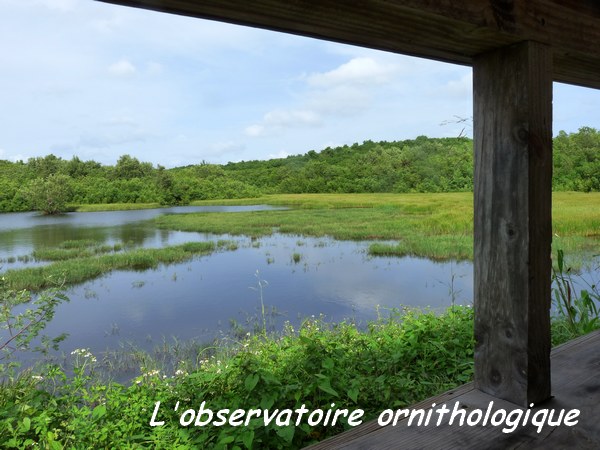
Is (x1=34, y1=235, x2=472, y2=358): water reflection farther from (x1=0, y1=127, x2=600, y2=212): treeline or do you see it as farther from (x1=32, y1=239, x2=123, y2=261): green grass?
(x1=0, y1=127, x2=600, y2=212): treeline

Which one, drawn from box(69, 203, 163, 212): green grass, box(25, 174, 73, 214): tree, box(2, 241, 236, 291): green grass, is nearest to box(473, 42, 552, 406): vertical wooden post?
box(2, 241, 236, 291): green grass

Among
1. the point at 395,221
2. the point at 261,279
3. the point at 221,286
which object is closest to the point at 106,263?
the point at 221,286

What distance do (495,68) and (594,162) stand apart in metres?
14.1

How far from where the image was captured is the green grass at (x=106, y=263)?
5.61 metres

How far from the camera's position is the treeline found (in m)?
7.53

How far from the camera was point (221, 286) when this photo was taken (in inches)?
286

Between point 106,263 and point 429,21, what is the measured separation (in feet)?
26.2

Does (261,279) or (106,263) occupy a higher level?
(106,263)

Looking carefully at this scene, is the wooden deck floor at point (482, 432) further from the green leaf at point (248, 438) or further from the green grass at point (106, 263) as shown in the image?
the green grass at point (106, 263)

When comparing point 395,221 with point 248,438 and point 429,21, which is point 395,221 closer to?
point 248,438

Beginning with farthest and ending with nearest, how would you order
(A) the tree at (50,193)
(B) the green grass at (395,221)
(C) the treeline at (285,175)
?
(B) the green grass at (395,221), (C) the treeline at (285,175), (A) the tree at (50,193)

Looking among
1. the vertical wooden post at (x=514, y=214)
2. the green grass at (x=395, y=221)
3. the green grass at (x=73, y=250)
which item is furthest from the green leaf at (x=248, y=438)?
the green grass at (x=73, y=250)

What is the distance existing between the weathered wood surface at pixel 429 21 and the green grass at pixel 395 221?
6.92 m

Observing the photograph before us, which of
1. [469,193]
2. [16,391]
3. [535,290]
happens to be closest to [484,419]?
[535,290]
